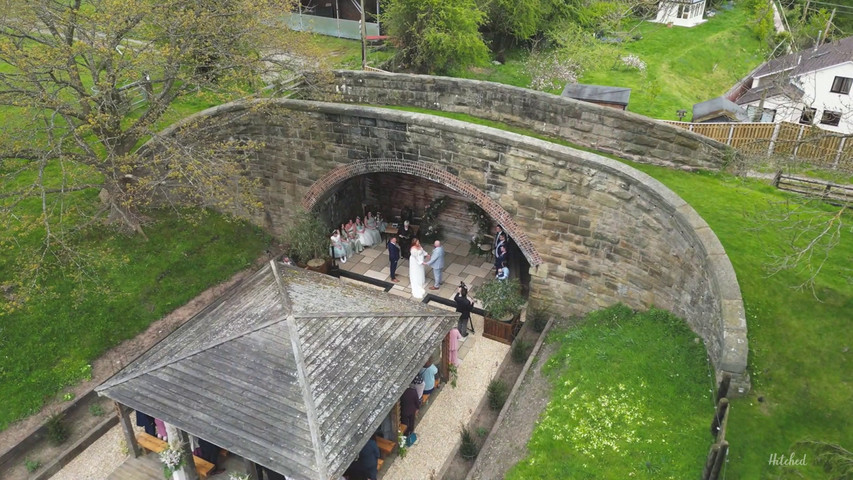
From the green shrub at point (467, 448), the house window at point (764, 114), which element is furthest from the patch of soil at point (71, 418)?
the house window at point (764, 114)

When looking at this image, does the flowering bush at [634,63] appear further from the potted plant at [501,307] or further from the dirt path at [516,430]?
the dirt path at [516,430]

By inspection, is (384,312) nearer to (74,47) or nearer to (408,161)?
(408,161)

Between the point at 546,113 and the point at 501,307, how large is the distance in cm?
512

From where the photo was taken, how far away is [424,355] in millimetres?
10719

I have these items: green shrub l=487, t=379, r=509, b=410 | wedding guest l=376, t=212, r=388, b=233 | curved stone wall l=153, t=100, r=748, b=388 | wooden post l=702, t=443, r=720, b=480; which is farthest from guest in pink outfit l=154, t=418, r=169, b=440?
wedding guest l=376, t=212, r=388, b=233

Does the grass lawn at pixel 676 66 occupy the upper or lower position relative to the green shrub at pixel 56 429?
upper

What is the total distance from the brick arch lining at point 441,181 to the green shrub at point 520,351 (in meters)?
1.91

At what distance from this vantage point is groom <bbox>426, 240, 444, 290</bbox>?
15.3 meters

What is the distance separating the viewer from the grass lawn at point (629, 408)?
28.5 ft

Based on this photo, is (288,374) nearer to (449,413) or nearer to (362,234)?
(449,413)

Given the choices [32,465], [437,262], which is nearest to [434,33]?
[437,262]

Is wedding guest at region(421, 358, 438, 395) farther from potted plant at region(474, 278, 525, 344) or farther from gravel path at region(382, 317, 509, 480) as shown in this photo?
potted plant at region(474, 278, 525, 344)

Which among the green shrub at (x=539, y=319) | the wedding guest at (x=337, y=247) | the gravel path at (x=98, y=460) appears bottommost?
the gravel path at (x=98, y=460)

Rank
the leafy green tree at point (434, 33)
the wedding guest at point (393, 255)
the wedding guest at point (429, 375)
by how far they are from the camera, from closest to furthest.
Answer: the wedding guest at point (429, 375) → the wedding guest at point (393, 255) → the leafy green tree at point (434, 33)
